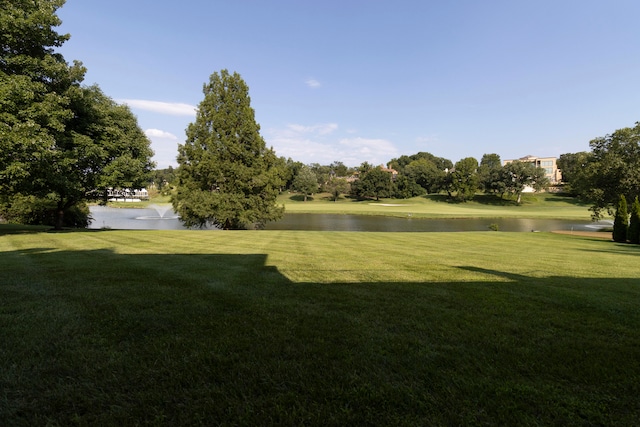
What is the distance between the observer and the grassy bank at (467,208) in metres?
58.7

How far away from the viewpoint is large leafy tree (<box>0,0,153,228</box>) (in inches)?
493

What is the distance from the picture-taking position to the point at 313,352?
10.9 feet

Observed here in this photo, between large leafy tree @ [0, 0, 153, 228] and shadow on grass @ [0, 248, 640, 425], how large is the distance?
33.5 ft

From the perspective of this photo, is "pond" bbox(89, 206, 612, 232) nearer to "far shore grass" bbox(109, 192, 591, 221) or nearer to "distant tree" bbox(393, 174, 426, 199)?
"far shore grass" bbox(109, 192, 591, 221)

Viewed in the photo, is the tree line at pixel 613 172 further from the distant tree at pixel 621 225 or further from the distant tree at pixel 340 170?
the distant tree at pixel 340 170

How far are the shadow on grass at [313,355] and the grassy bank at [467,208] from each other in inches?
2107

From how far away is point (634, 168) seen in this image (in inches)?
1225

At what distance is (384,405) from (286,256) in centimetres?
748

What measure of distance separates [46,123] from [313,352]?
16677 mm

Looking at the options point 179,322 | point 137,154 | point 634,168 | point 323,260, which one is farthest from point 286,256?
point 634,168

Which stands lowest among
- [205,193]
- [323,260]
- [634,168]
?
[323,260]

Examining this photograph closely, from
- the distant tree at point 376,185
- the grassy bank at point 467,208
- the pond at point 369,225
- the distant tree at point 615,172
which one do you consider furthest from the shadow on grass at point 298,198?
the distant tree at point 615,172

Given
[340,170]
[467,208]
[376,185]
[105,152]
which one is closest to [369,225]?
[105,152]

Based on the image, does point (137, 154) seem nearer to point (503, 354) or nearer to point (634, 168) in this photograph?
point (503, 354)
